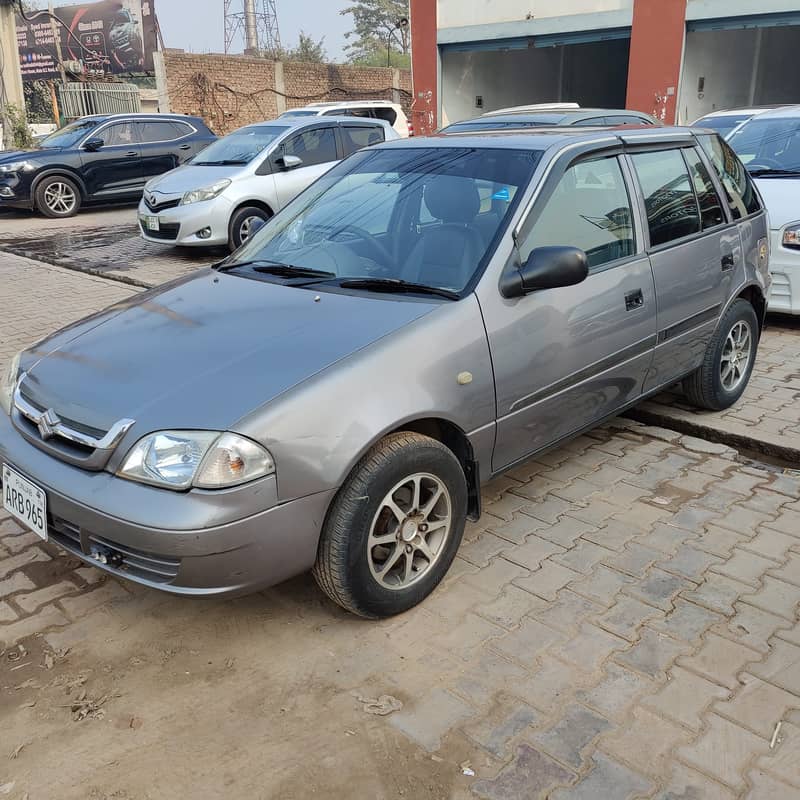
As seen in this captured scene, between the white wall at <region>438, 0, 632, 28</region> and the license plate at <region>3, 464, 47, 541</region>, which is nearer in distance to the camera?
the license plate at <region>3, 464, 47, 541</region>

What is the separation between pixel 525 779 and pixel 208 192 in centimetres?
848

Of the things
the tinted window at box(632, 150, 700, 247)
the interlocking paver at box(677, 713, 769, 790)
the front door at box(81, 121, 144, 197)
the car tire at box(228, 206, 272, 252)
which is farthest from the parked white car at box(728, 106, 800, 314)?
the front door at box(81, 121, 144, 197)

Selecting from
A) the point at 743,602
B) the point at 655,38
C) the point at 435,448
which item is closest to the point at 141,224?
the point at 435,448

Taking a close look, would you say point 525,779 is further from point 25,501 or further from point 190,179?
point 190,179

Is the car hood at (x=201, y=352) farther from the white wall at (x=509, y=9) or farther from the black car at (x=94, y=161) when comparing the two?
the white wall at (x=509, y=9)

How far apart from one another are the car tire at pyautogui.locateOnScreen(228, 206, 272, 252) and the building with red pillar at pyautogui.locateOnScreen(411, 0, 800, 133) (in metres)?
9.18

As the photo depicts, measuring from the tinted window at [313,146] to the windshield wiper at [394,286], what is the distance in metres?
7.42

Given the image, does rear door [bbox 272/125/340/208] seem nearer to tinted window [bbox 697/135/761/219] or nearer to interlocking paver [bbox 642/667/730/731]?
tinted window [bbox 697/135/761/219]

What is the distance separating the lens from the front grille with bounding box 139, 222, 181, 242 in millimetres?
9547

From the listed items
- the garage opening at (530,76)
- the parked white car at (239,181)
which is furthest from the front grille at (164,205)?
the garage opening at (530,76)

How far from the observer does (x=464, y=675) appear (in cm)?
268

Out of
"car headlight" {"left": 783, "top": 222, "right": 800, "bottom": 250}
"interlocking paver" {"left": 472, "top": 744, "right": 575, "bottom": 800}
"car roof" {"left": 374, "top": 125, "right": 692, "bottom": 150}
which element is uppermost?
"car roof" {"left": 374, "top": 125, "right": 692, "bottom": 150}

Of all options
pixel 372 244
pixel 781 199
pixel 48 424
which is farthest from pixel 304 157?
pixel 48 424

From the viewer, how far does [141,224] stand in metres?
10.1
